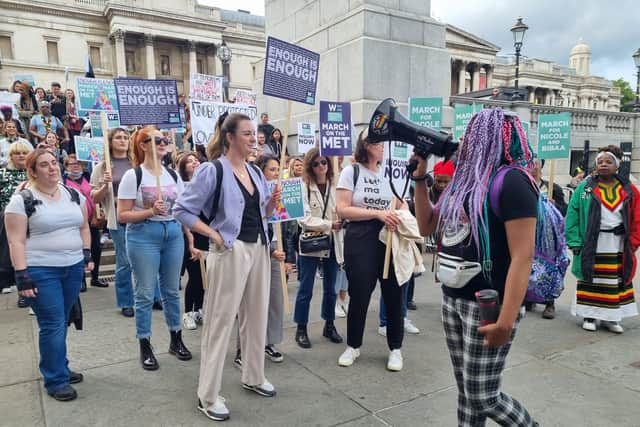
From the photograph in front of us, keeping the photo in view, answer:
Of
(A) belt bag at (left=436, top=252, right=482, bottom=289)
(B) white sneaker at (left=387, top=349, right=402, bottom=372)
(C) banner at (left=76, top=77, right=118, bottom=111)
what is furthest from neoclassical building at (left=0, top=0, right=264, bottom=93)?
(A) belt bag at (left=436, top=252, right=482, bottom=289)

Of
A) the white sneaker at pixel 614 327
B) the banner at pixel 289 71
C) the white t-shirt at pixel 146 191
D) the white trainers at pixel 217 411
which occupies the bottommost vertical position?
the white sneaker at pixel 614 327

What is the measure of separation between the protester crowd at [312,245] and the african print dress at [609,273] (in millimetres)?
15

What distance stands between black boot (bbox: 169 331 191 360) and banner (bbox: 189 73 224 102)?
3868mm

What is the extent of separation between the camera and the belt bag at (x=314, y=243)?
439 centimetres

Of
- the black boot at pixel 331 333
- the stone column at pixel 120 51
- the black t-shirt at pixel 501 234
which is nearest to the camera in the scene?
the black t-shirt at pixel 501 234

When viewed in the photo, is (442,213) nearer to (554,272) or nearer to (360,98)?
(554,272)

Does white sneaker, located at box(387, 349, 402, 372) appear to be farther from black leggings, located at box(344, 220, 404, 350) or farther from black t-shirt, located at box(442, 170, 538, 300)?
black t-shirt, located at box(442, 170, 538, 300)

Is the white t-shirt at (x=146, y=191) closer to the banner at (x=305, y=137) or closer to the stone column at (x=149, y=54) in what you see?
the banner at (x=305, y=137)

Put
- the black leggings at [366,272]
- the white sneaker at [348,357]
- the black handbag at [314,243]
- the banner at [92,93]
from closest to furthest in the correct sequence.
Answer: the black leggings at [366,272]
the white sneaker at [348,357]
the black handbag at [314,243]
the banner at [92,93]

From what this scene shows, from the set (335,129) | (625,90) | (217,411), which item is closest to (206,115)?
(335,129)

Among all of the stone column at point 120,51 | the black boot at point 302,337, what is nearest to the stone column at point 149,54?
the stone column at point 120,51

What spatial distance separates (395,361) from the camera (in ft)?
12.7

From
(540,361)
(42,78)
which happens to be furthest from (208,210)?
(42,78)

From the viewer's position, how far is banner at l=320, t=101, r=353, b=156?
494cm
